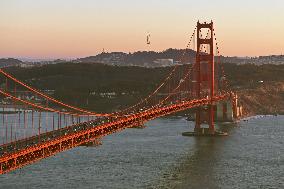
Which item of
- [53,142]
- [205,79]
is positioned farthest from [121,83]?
[53,142]

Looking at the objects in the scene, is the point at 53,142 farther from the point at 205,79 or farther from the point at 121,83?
the point at 121,83

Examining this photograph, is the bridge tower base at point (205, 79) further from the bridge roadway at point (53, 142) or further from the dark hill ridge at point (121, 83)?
the dark hill ridge at point (121, 83)

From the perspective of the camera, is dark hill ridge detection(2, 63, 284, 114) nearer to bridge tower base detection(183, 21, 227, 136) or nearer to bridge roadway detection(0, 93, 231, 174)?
bridge tower base detection(183, 21, 227, 136)

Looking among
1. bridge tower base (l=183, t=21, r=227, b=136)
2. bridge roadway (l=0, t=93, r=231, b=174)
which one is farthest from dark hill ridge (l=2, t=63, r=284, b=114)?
bridge roadway (l=0, t=93, r=231, b=174)

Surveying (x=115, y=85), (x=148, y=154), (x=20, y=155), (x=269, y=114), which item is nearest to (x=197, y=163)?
(x=148, y=154)

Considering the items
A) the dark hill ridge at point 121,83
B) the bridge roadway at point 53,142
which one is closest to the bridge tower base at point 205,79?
the bridge roadway at point 53,142

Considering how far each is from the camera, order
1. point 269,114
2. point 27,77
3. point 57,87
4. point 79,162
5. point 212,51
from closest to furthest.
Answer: point 79,162 → point 212,51 → point 269,114 → point 57,87 → point 27,77

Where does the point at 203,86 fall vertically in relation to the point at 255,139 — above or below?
above

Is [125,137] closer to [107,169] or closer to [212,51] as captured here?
[212,51]
